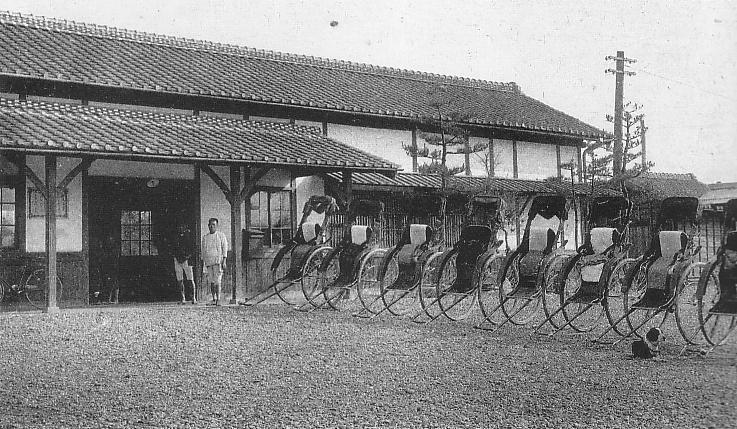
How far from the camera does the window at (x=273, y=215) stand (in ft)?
39.6

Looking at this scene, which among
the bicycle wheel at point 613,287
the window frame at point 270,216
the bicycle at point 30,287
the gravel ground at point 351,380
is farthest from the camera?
the window frame at point 270,216

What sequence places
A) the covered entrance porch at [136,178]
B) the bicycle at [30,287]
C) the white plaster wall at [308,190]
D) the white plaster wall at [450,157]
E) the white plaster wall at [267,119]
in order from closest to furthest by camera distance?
the covered entrance porch at [136,178]
the bicycle at [30,287]
the white plaster wall at [308,190]
the white plaster wall at [267,119]
the white plaster wall at [450,157]

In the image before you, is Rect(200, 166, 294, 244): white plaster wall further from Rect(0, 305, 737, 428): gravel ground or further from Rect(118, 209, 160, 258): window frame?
Rect(0, 305, 737, 428): gravel ground

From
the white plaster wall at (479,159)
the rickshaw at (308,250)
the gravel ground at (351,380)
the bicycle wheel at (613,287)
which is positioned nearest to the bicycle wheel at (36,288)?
Result: the gravel ground at (351,380)

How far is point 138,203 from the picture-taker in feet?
37.4

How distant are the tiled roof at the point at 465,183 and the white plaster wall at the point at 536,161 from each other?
1.31 feet

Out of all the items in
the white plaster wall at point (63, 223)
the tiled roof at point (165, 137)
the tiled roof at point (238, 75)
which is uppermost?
the tiled roof at point (238, 75)

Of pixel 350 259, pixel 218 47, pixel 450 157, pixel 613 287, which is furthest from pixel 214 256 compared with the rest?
pixel 450 157

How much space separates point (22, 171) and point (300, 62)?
25.4ft

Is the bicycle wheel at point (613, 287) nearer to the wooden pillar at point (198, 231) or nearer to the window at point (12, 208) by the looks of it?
the wooden pillar at point (198, 231)

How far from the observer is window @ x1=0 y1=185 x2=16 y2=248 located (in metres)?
9.81

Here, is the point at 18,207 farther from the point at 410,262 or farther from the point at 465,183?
the point at 465,183

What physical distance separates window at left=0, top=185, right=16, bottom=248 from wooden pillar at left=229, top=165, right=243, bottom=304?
2950mm

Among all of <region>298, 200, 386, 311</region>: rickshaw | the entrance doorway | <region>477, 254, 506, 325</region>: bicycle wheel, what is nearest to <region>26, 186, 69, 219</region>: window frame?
the entrance doorway
